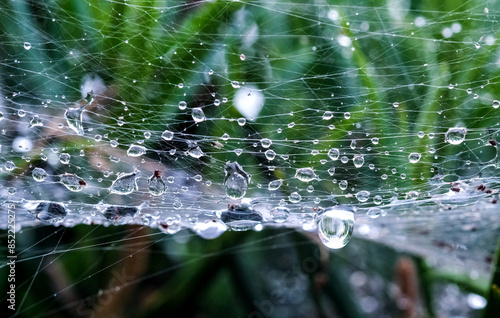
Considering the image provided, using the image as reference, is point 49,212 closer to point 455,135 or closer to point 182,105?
point 182,105

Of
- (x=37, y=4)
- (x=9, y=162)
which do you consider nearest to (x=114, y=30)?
(x=37, y=4)

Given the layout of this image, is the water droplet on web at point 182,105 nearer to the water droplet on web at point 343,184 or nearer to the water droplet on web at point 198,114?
the water droplet on web at point 198,114

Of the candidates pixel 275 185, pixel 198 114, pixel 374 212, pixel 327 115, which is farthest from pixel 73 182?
pixel 374 212

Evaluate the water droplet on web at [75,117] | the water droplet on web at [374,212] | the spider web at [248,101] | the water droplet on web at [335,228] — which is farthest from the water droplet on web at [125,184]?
the water droplet on web at [374,212]

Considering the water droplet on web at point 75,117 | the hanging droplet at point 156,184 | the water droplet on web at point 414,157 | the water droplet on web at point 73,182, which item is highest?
the water droplet on web at point 414,157

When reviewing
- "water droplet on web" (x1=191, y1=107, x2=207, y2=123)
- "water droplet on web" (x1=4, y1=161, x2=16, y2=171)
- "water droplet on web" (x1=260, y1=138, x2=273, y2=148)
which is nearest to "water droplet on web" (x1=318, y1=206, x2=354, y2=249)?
"water droplet on web" (x1=260, y1=138, x2=273, y2=148)

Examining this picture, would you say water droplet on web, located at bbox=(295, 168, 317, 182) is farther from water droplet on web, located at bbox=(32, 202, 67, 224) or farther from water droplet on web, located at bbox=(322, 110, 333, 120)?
Answer: water droplet on web, located at bbox=(32, 202, 67, 224)
